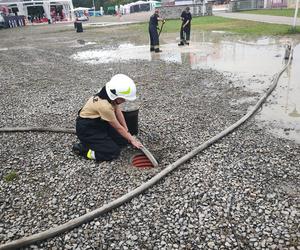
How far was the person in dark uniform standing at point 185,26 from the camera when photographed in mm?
16438

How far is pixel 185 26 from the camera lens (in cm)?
1659

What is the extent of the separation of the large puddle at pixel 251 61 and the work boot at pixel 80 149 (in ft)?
11.9

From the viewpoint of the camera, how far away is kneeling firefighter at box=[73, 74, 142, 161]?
4.65m

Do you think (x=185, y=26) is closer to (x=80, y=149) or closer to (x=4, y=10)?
(x=80, y=149)

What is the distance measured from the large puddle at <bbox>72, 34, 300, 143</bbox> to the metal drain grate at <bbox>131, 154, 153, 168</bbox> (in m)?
2.64

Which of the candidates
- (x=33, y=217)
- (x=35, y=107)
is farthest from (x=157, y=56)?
(x=33, y=217)

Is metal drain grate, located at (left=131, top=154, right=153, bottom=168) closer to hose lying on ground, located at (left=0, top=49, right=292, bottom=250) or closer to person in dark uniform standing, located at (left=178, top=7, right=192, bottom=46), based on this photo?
hose lying on ground, located at (left=0, top=49, right=292, bottom=250)

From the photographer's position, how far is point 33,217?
396cm

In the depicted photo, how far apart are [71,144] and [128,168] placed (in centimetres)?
152

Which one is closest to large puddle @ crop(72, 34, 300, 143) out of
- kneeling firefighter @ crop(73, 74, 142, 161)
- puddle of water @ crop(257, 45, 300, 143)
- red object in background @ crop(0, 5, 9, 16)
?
puddle of water @ crop(257, 45, 300, 143)

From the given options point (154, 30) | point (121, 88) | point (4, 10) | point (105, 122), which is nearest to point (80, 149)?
point (105, 122)

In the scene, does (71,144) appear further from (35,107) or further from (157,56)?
(157,56)

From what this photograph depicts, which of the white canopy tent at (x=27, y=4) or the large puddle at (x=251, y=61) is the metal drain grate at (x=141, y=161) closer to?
the large puddle at (x=251, y=61)

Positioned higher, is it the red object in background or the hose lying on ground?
the red object in background
